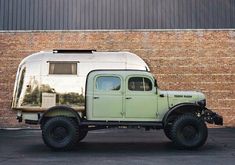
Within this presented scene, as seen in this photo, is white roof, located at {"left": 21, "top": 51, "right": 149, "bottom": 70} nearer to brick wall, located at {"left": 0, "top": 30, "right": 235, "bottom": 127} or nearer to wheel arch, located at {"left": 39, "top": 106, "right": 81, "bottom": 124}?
wheel arch, located at {"left": 39, "top": 106, "right": 81, "bottom": 124}

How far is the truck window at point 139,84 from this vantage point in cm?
1112

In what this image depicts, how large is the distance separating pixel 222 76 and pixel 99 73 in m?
9.80

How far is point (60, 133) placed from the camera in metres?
10.9

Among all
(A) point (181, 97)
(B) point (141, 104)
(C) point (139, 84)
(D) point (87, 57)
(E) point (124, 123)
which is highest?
(D) point (87, 57)

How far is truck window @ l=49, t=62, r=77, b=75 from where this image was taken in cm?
1132

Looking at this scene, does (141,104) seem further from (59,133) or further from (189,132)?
(59,133)

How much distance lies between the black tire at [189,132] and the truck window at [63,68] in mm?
3441

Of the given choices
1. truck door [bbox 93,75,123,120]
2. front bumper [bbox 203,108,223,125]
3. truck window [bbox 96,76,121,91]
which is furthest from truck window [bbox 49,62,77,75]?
front bumper [bbox 203,108,223,125]

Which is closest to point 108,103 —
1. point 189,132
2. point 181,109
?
point 181,109

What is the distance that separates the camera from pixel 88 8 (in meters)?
19.7

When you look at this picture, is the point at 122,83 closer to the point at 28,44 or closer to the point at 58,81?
the point at 58,81

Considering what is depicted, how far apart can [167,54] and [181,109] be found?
8.43 metres

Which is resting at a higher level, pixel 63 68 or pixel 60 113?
pixel 63 68

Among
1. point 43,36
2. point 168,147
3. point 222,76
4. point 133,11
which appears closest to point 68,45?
point 43,36
